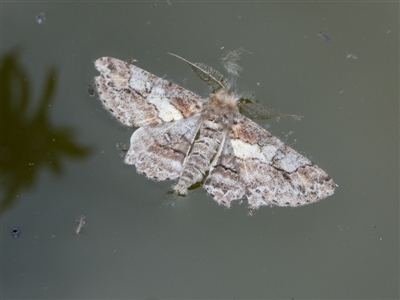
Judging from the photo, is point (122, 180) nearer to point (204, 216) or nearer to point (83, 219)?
point (83, 219)

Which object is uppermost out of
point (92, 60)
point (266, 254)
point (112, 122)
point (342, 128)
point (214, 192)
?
point (342, 128)

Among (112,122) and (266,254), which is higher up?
(112,122)

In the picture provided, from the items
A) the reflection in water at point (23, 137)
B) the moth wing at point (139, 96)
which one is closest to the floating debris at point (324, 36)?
the moth wing at point (139, 96)

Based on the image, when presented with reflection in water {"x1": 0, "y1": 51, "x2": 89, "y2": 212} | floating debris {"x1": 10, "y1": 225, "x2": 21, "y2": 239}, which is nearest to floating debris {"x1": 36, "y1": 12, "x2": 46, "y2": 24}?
reflection in water {"x1": 0, "y1": 51, "x2": 89, "y2": 212}

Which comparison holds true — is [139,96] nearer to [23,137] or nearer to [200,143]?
[200,143]

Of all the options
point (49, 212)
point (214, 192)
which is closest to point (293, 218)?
point (214, 192)

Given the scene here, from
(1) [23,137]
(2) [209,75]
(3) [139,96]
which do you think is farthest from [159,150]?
(1) [23,137]
